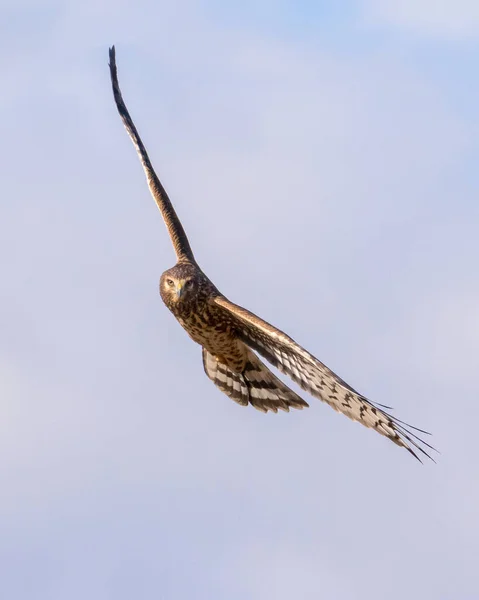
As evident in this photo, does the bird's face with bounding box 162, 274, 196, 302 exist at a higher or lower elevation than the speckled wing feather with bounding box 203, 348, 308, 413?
lower

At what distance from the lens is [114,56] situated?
53.1ft

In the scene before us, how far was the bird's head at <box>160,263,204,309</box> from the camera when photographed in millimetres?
13164

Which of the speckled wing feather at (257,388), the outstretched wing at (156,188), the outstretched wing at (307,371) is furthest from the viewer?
the outstretched wing at (156,188)

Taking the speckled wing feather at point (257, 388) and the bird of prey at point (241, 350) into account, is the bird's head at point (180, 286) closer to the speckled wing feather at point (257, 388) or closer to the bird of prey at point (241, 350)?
the bird of prey at point (241, 350)

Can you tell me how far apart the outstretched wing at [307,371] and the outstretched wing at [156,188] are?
47.1 inches

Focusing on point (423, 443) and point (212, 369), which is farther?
point (212, 369)

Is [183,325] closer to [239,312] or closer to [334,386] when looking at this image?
[239,312]

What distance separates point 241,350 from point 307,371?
134 cm

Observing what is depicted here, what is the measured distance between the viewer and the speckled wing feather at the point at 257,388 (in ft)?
46.5

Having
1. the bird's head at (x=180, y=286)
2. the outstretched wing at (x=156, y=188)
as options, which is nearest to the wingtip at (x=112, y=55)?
the outstretched wing at (x=156, y=188)

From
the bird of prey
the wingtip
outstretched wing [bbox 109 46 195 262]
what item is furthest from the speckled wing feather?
the wingtip

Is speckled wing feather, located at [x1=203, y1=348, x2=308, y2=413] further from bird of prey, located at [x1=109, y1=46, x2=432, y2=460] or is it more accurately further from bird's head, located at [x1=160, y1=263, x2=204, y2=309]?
bird's head, located at [x1=160, y1=263, x2=204, y2=309]

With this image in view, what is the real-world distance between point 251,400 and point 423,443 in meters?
3.96

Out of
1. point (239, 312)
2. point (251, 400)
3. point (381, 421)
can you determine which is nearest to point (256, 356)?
point (251, 400)
